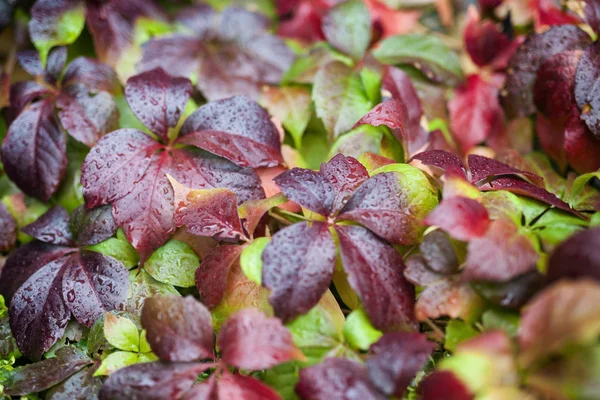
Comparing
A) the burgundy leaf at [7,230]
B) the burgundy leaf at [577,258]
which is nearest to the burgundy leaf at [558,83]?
the burgundy leaf at [577,258]

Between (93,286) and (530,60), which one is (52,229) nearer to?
(93,286)

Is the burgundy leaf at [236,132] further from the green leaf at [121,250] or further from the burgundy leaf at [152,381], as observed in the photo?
the burgundy leaf at [152,381]

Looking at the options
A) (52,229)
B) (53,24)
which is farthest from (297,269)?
(53,24)

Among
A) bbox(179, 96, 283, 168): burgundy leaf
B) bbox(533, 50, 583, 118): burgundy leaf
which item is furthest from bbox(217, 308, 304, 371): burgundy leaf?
bbox(533, 50, 583, 118): burgundy leaf

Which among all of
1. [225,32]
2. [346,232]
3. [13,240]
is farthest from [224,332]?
[225,32]

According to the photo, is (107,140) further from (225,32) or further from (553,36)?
(553,36)

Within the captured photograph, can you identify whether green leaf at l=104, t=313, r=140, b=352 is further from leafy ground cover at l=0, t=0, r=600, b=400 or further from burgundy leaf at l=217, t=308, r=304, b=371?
burgundy leaf at l=217, t=308, r=304, b=371
